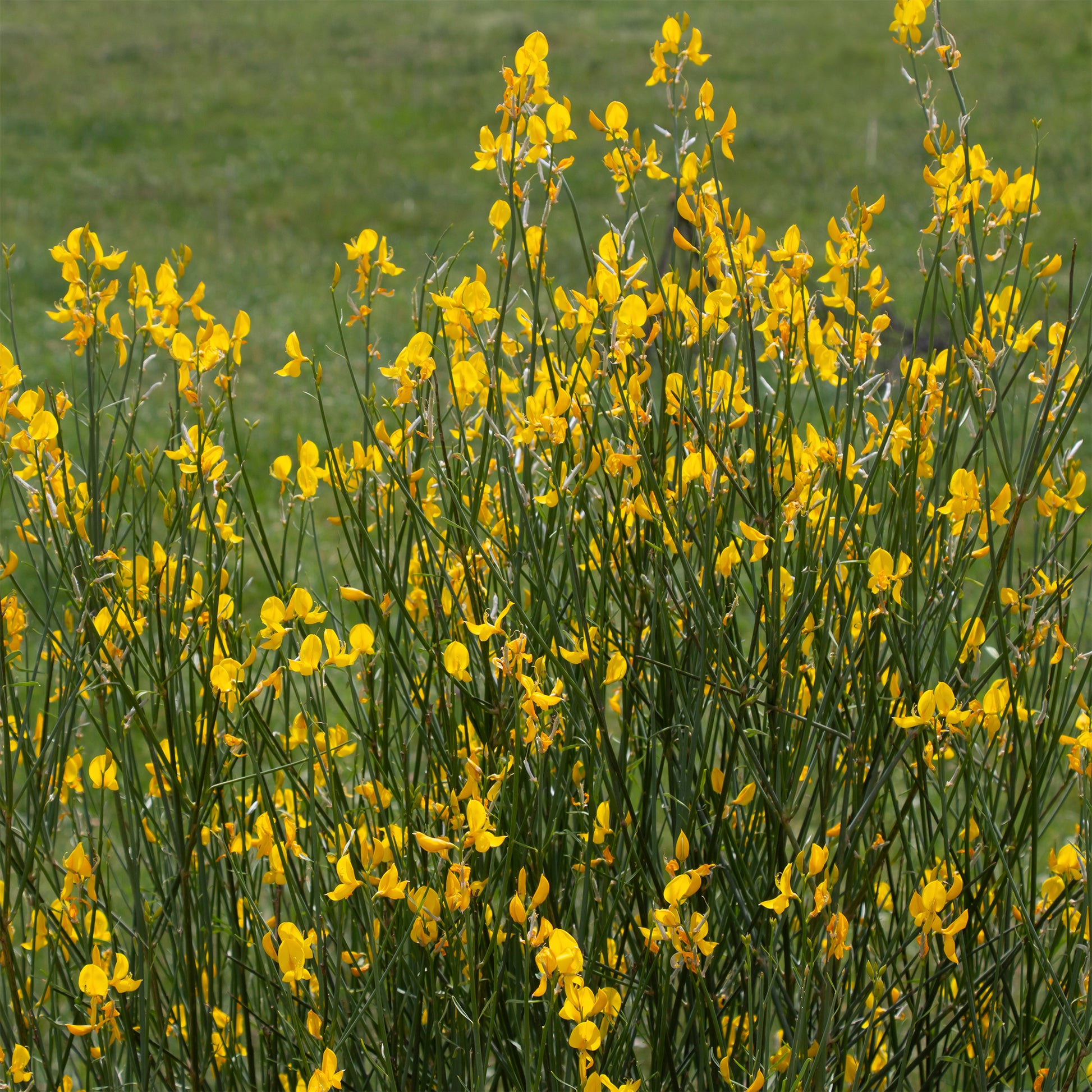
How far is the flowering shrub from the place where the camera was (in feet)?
3.80

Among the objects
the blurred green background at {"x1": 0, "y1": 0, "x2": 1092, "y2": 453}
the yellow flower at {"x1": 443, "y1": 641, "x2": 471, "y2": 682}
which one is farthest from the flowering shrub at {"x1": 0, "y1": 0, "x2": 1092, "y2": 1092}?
the blurred green background at {"x1": 0, "y1": 0, "x2": 1092, "y2": 453}

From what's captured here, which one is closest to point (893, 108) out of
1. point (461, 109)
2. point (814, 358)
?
point (461, 109)

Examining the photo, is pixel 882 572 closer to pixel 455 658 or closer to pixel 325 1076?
pixel 455 658

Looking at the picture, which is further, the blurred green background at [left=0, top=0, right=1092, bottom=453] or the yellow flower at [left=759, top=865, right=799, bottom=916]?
the blurred green background at [left=0, top=0, right=1092, bottom=453]

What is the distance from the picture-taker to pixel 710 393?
1256 millimetres

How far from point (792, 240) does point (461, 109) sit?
13145mm

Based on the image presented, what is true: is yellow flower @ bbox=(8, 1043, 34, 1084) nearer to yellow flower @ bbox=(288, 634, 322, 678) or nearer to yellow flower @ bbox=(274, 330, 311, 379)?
yellow flower @ bbox=(288, 634, 322, 678)

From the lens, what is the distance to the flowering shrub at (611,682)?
116 centimetres

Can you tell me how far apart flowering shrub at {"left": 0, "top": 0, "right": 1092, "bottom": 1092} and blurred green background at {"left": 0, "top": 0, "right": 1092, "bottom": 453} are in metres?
4.28

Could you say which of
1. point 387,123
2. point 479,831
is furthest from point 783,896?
point 387,123

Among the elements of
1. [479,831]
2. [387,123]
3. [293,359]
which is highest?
[387,123]

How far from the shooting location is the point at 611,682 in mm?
1327

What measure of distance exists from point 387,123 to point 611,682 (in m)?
13.3

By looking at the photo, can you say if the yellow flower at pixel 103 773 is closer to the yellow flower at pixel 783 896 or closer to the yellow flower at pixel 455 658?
the yellow flower at pixel 455 658
